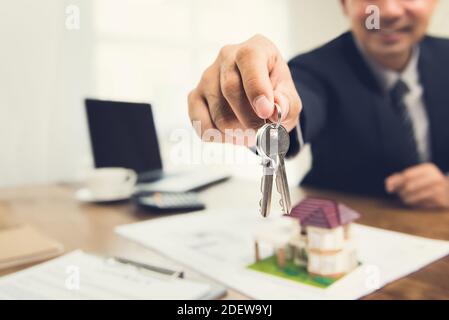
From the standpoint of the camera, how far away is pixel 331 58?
67 cm

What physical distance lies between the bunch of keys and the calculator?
1.66ft

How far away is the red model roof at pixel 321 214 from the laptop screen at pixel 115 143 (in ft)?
1.37

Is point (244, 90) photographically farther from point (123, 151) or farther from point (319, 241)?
point (123, 151)

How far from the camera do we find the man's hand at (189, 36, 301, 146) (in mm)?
249

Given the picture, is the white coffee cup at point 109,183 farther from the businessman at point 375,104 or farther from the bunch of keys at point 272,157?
the bunch of keys at point 272,157

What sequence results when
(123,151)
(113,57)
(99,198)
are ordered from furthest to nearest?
(113,57), (123,151), (99,198)

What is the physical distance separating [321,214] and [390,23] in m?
0.31

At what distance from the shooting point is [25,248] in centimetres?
51

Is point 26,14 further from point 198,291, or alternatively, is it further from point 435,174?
point 435,174

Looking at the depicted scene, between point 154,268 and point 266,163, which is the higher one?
point 266,163

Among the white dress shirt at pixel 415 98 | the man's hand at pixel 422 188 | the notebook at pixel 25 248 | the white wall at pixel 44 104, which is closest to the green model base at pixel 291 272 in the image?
the notebook at pixel 25 248

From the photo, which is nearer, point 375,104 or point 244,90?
point 244,90

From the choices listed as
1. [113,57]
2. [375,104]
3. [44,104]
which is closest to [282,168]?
[375,104]

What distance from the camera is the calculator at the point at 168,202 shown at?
74 centimetres
